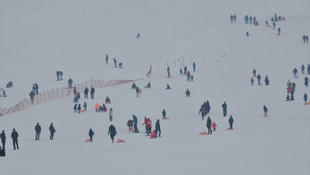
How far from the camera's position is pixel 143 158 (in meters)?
17.3

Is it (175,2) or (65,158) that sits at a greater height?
(175,2)

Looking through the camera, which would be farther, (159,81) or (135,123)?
(159,81)

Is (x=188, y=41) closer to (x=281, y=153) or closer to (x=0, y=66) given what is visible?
(x=0, y=66)

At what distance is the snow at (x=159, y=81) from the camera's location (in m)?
16.9

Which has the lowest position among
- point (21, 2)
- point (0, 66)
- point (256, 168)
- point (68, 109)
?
point (256, 168)

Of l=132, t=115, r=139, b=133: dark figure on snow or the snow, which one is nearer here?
the snow

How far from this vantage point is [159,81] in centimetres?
4191

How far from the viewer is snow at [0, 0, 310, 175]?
16.9 meters

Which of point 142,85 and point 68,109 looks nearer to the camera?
point 68,109

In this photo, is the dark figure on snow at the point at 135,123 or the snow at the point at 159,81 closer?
the snow at the point at 159,81

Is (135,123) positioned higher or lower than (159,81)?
lower

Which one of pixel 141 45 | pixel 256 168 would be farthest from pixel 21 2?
pixel 256 168

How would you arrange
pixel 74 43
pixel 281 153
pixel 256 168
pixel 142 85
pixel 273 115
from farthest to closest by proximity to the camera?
pixel 74 43, pixel 142 85, pixel 273 115, pixel 281 153, pixel 256 168

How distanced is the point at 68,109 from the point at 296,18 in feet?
126
